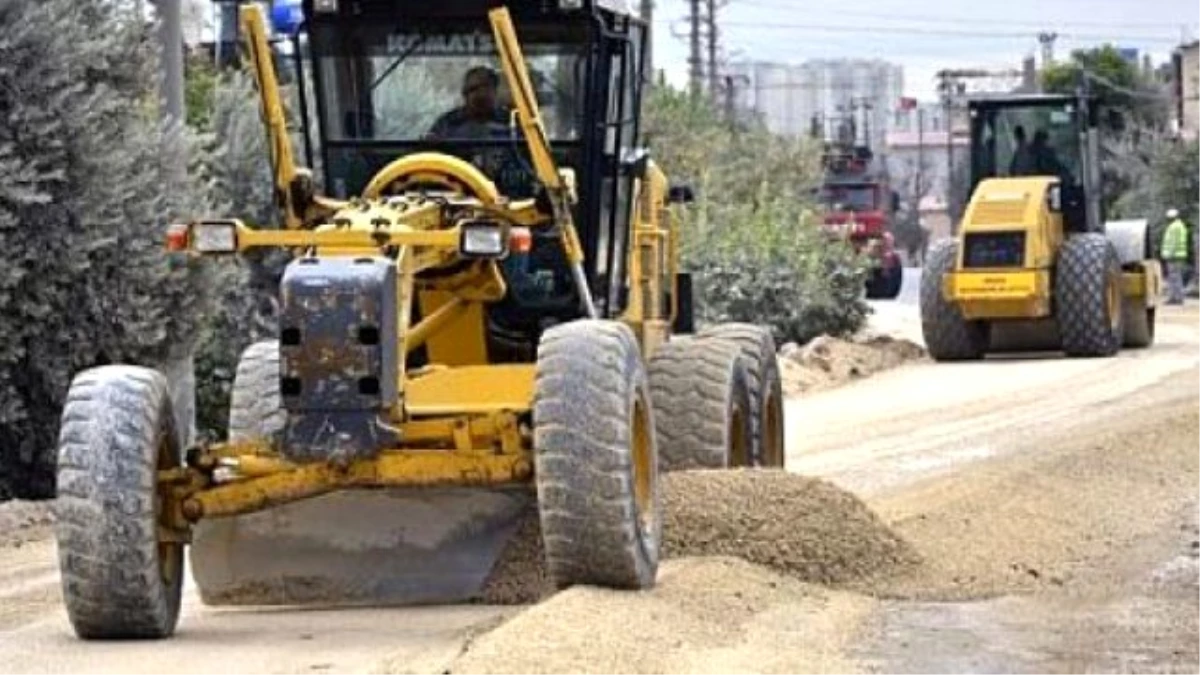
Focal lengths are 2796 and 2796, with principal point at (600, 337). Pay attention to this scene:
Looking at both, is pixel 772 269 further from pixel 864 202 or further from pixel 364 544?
pixel 864 202

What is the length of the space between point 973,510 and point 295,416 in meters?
5.62

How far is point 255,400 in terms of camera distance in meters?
13.2

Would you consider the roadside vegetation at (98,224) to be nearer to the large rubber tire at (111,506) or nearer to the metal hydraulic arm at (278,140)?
the metal hydraulic arm at (278,140)

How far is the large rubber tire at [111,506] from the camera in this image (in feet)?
35.1

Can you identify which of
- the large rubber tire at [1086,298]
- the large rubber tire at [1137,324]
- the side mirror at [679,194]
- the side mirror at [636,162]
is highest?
the side mirror at [636,162]

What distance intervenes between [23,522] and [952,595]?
21.2 feet

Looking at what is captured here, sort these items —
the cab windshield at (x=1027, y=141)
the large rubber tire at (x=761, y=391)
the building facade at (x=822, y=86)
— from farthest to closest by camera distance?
the building facade at (x=822, y=86) → the cab windshield at (x=1027, y=141) → the large rubber tire at (x=761, y=391)

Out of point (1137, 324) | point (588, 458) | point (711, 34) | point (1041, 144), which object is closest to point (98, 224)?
point (588, 458)

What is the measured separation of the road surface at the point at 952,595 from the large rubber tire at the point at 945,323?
916 cm

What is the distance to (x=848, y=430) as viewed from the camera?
883 inches

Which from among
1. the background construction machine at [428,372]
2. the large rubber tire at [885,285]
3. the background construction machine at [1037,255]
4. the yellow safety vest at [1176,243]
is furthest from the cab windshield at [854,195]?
the background construction machine at [428,372]

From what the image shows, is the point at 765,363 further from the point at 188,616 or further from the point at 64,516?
the point at 64,516

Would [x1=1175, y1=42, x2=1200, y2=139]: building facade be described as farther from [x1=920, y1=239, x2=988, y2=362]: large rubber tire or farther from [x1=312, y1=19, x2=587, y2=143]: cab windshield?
[x1=312, y1=19, x2=587, y2=143]: cab windshield

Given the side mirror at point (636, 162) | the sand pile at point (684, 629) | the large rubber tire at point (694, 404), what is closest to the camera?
the sand pile at point (684, 629)
